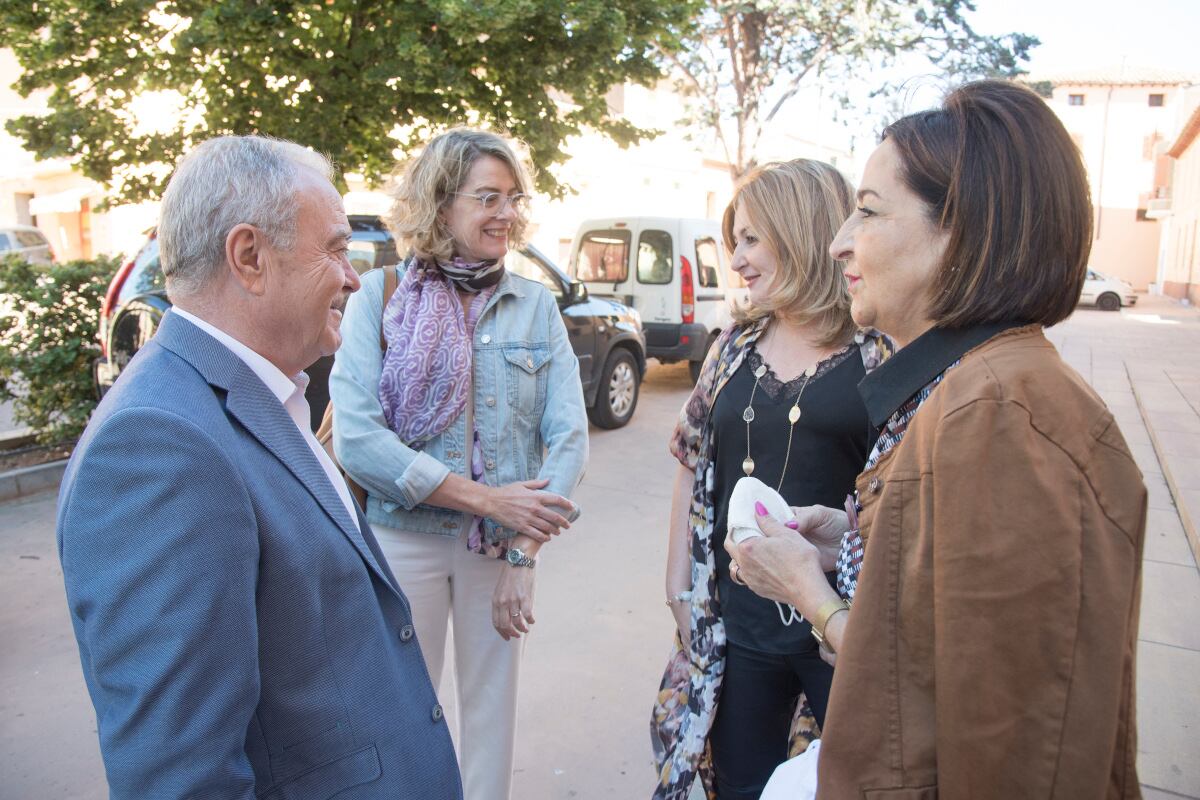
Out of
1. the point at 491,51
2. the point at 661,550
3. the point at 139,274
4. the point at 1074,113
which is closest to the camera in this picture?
the point at 661,550

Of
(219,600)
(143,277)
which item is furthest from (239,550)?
(143,277)

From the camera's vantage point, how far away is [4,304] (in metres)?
6.18

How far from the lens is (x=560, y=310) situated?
251 inches

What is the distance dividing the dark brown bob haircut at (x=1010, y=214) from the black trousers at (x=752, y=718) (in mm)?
1090

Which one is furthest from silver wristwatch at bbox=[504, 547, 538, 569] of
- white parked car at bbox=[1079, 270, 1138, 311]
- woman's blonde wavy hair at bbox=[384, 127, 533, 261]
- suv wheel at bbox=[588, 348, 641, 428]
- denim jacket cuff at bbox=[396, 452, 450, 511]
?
white parked car at bbox=[1079, 270, 1138, 311]

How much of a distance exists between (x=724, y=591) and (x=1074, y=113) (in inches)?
2168

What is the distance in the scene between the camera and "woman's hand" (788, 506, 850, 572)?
1.71 m

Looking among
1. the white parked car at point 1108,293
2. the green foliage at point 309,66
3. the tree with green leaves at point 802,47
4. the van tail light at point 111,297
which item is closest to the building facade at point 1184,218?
the white parked car at point 1108,293

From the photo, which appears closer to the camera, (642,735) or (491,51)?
(642,735)

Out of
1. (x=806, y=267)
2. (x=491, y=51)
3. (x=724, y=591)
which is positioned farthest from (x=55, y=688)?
(x=491, y=51)

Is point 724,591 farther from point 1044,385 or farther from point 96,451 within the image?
point 96,451

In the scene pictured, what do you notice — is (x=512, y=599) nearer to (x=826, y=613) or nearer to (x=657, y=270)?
(x=826, y=613)

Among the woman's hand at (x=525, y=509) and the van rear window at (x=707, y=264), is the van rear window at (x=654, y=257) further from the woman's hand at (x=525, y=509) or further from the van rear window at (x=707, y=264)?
the woman's hand at (x=525, y=509)

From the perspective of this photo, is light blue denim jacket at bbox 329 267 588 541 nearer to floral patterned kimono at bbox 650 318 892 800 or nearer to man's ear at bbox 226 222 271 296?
floral patterned kimono at bbox 650 318 892 800
